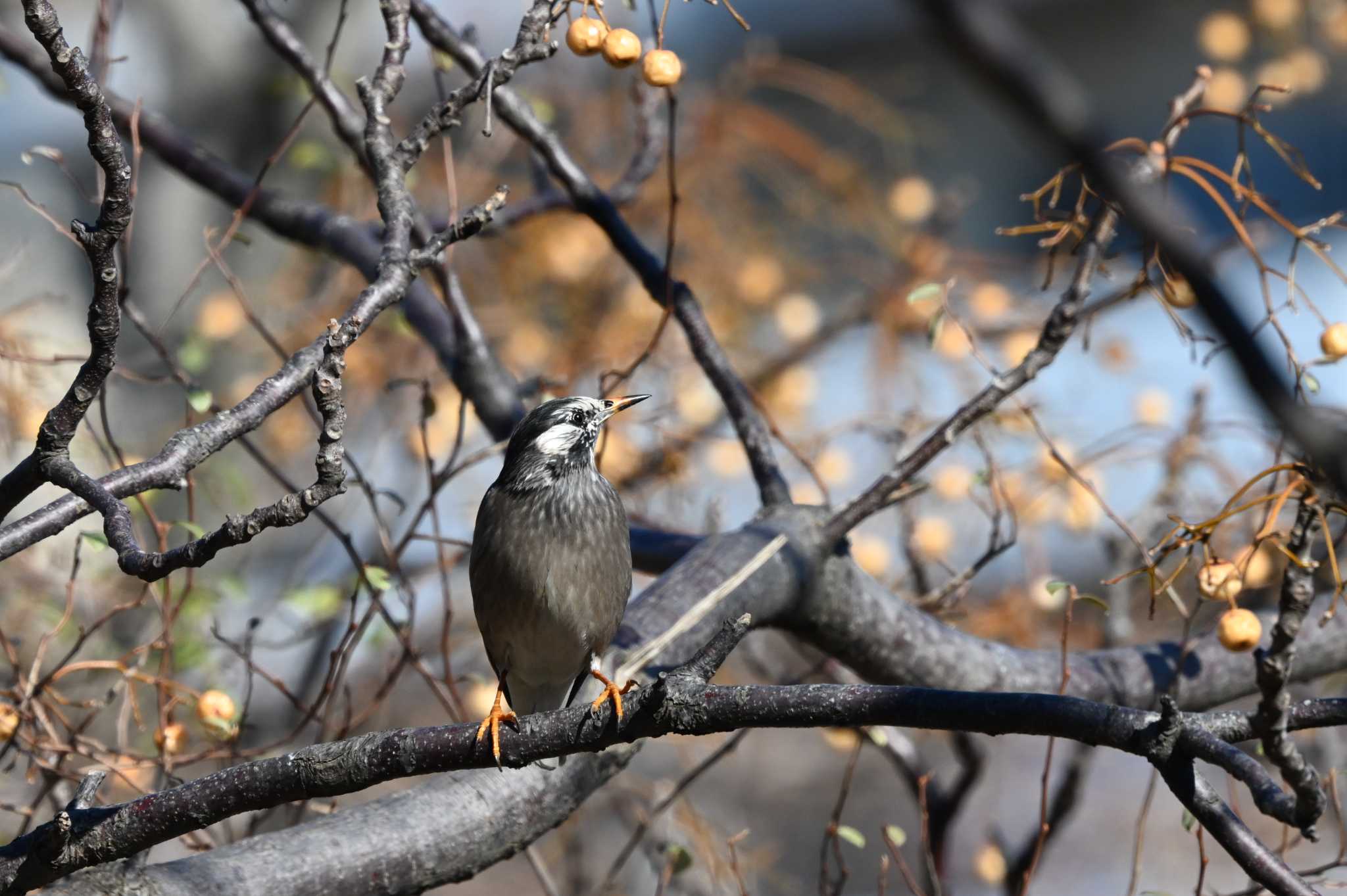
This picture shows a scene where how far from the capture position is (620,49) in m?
2.43

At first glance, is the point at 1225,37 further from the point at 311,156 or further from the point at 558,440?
the point at 311,156

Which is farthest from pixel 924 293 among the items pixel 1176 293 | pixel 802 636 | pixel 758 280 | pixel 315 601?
pixel 758 280

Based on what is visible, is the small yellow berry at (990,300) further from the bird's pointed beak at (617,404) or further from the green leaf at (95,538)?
the green leaf at (95,538)

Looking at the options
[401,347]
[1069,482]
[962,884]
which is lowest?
[962,884]

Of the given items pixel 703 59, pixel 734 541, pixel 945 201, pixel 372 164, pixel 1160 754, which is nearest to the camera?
pixel 1160 754

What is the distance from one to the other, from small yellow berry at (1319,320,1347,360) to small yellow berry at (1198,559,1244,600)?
0.49 meters

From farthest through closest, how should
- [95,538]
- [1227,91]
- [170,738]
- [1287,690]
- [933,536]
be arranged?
[1227,91]
[933,536]
[170,738]
[95,538]
[1287,690]

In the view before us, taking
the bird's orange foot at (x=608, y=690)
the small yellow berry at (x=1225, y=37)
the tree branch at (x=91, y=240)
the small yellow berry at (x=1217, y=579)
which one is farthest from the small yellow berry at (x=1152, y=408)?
the tree branch at (x=91, y=240)

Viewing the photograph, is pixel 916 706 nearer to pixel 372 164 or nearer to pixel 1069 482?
pixel 372 164

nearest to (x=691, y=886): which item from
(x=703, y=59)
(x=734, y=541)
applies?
(x=734, y=541)

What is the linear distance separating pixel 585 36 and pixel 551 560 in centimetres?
120

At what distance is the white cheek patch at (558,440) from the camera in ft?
10.3

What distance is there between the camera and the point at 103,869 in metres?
1.96

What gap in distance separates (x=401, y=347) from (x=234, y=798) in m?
3.75
